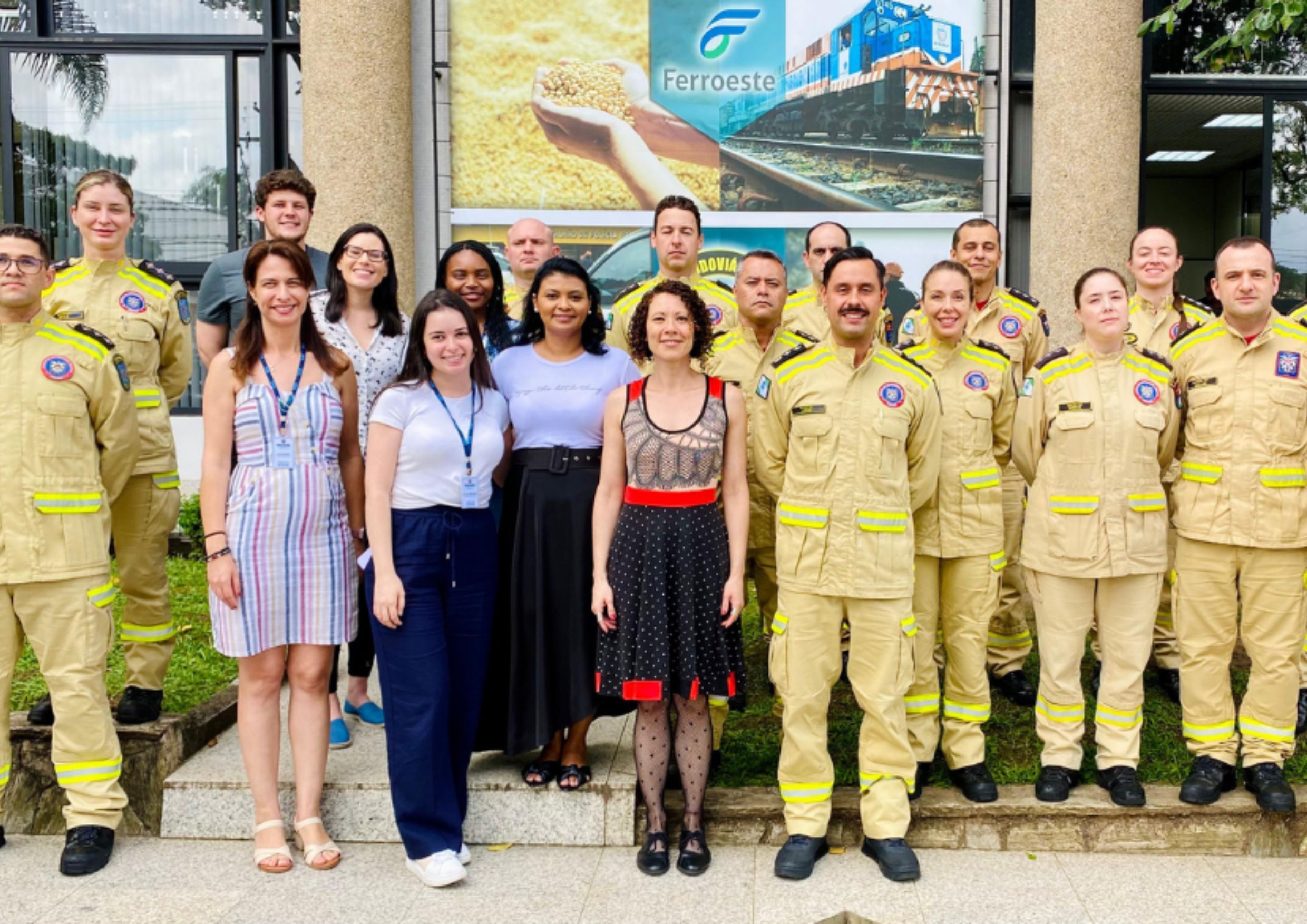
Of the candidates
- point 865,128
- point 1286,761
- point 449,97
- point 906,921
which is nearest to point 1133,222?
point 865,128

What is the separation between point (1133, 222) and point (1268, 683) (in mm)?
4273

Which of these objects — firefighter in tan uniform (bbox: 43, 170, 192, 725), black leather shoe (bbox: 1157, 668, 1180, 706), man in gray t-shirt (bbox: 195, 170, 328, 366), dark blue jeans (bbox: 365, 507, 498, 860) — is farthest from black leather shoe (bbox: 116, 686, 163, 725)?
black leather shoe (bbox: 1157, 668, 1180, 706)

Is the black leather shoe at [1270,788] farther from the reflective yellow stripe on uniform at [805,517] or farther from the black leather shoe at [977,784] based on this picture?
the reflective yellow stripe on uniform at [805,517]

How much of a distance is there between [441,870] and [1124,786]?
256cm

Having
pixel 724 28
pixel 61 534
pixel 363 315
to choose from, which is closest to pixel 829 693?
pixel 363 315

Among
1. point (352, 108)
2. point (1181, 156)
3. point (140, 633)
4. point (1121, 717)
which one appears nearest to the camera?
point (1121, 717)

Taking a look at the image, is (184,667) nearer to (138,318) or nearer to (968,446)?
(138,318)

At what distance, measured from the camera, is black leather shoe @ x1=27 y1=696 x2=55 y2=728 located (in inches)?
181

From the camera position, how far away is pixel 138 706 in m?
4.66

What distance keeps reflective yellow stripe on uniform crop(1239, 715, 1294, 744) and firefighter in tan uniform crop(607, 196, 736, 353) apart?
2.68 metres

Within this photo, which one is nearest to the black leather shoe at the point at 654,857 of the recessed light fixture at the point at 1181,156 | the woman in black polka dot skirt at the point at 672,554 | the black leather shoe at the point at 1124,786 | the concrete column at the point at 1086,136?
the woman in black polka dot skirt at the point at 672,554

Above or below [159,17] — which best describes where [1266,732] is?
below

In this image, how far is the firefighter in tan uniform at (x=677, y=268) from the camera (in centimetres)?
493

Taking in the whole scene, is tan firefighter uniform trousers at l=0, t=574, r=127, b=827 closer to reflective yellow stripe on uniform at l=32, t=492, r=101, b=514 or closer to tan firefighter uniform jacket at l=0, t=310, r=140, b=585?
tan firefighter uniform jacket at l=0, t=310, r=140, b=585
